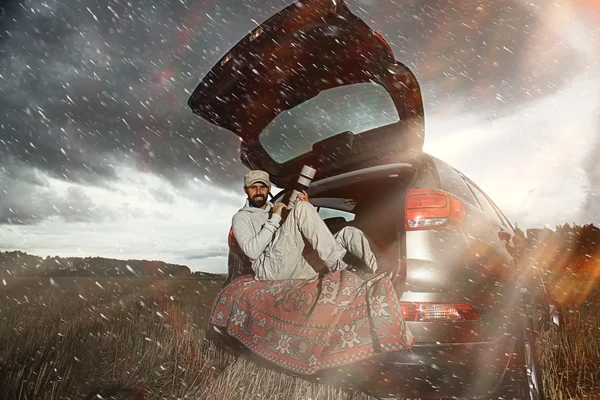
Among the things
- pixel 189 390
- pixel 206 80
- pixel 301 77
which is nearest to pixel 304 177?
pixel 301 77

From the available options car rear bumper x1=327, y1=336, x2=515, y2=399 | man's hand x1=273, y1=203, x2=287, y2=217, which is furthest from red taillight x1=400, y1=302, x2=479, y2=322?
man's hand x1=273, y1=203, x2=287, y2=217

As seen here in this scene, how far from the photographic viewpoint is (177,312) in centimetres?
439

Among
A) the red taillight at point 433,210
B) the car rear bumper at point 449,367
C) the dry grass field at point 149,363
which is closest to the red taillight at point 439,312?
the car rear bumper at point 449,367

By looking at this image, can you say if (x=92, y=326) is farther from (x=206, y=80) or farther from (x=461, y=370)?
(x=461, y=370)

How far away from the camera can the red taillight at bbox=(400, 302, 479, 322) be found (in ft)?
6.14

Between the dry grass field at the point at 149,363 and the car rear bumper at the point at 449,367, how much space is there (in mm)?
485

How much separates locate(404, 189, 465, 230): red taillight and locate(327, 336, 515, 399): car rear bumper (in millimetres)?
572

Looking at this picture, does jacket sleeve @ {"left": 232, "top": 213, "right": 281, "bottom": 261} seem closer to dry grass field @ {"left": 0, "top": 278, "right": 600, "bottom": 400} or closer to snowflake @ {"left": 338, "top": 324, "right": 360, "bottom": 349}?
dry grass field @ {"left": 0, "top": 278, "right": 600, "bottom": 400}

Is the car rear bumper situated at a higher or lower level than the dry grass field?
higher

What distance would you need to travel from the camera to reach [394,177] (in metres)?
2.71

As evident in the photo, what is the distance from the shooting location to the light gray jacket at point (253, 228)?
106 inches

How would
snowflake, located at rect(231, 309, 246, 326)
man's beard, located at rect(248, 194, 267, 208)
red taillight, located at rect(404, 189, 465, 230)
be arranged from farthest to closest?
man's beard, located at rect(248, 194, 267, 208) < snowflake, located at rect(231, 309, 246, 326) < red taillight, located at rect(404, 189, 465, 230)

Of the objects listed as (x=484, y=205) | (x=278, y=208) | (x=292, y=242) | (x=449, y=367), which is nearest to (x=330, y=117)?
(x=278, y=208)

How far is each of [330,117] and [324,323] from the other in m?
1.39
